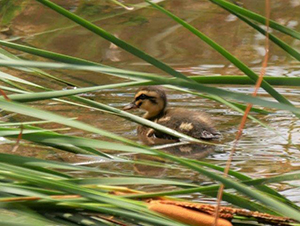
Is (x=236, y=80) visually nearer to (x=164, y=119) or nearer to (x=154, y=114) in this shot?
(x=164, y=119)

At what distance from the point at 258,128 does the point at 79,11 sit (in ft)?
8.78

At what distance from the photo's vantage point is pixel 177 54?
5625mm

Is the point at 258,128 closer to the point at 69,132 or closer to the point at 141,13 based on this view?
the point at 69,132

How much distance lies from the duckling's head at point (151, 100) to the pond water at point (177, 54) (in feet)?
0.33

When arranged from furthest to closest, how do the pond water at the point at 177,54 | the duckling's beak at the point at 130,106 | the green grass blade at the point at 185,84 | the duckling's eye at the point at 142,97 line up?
the duckling's eye at the point at 142,97, the duckling's beak at the point at 130,106, the pond water at the point at 177,54, the green grass blade at the point at 185,84

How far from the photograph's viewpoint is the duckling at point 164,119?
13.2 ft

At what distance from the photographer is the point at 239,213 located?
210 cm

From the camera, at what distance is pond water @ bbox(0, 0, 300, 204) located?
360 centimetres

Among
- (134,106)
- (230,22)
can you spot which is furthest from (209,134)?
(230,22)

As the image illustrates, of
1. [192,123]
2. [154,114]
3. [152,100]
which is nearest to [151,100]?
[152,100]

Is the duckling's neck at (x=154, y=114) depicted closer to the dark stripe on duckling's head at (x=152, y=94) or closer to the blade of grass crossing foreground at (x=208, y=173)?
the dark stripe on duckling's head at (x=152, y=94)

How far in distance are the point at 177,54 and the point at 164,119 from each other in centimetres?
137

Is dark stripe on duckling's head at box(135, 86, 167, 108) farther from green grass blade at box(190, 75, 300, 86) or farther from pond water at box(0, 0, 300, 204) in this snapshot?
green grass blade at box(190, 75, 300, 86)

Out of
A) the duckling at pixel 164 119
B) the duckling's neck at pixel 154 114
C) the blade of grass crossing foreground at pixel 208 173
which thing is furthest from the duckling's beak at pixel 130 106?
the blade of grass crossing foreground at pixel 208 173
